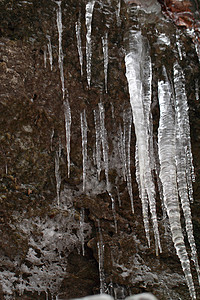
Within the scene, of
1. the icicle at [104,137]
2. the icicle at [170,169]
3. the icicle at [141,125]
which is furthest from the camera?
the icicle at [104,137]

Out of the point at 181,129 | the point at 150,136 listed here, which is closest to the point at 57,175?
the point at 150,136

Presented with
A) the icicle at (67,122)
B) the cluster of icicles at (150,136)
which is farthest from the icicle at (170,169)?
the icicle at (67,122)

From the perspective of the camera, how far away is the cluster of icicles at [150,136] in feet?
7.31

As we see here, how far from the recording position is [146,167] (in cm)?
223

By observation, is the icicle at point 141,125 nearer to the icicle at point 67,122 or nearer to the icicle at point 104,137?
the icicle at point 104,137

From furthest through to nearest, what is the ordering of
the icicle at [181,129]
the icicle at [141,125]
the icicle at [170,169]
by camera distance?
the icicle at [181,129]
the icicle at [141,125]
the icicle at [170,169]

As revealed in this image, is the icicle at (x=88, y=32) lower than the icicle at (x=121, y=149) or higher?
higher

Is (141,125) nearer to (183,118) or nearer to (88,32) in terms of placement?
(183,118)

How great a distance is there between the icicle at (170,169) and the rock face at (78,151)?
189 mm

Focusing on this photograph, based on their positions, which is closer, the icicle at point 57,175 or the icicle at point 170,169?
the icicle at point 170,169

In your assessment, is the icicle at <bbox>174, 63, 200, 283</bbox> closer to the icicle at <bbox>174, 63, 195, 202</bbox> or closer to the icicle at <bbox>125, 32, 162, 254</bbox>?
the icicle at <bbox>174, 63, 195, 202</bbox>

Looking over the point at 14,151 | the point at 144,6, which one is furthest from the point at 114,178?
the point at 144,6

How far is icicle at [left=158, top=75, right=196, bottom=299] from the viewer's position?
207cm

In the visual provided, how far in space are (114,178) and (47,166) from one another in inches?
22.1
